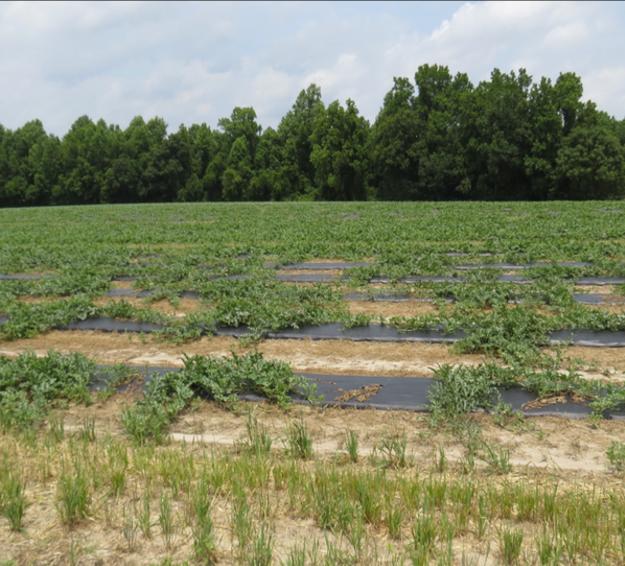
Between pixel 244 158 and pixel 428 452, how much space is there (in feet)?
187

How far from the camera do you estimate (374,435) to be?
4477mm

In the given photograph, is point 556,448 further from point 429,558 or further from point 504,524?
point 429,558

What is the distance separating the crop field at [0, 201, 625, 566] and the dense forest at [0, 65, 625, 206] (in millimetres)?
35257

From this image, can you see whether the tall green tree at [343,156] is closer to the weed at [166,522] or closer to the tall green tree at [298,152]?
the tall green tree at [298,152]

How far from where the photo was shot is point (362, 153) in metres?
52.4

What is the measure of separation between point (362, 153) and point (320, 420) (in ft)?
163

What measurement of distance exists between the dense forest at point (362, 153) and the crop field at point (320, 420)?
3526 cm

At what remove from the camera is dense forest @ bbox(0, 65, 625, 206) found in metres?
41.7

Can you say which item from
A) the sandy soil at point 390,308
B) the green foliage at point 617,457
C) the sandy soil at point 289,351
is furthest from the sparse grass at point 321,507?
the sandy soil at point 390,308

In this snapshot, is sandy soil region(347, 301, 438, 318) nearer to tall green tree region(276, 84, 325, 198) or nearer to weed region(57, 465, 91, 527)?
weed region(57, 465, 91, 527)

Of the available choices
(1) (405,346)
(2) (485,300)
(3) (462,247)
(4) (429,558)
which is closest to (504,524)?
(4) (429,558)

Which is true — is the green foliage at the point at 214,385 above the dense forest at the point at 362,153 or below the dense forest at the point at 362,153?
below

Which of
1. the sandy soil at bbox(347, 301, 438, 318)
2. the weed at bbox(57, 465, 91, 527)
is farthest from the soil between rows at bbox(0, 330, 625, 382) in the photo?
the weed at bbox(57, 465, 91, 527)

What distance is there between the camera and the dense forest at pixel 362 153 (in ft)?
137
